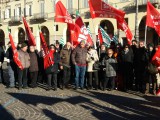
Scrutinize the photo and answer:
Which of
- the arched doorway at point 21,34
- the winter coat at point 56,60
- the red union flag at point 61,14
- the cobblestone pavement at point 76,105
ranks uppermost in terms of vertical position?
the arched doorway at point 21,34

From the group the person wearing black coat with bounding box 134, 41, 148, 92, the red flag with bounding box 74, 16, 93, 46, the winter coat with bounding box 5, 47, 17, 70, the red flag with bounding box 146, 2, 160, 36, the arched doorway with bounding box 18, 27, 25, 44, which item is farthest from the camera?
the arched doorway with bounding box 18, 27, 25, 44

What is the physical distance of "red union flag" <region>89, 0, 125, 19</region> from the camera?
10.7m

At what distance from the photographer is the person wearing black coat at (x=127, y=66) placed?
9703 mm

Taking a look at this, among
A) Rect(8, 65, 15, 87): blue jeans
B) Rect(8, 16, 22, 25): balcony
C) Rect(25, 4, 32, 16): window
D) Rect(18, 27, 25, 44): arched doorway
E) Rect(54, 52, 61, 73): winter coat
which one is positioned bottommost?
Rect(8, 65, 15, 87): blue jeans

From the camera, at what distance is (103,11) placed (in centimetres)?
1074

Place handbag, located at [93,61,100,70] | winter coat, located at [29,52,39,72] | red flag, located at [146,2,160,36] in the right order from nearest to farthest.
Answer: red flag, located at [146,2,160,36] < handbag, located at [93,61,100,70] < winter coat, located at [29,52,39,72]

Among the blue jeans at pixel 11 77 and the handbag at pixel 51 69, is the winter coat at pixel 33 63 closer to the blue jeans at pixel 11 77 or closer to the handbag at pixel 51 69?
the handbag at pixel 51 69

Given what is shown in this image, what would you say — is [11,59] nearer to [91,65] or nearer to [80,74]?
[80,74]

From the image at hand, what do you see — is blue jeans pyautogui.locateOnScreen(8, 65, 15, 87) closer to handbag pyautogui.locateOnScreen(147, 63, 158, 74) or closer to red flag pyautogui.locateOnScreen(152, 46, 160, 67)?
handbag pyautogui.locateOnScreen(147, 63, 158, 74)

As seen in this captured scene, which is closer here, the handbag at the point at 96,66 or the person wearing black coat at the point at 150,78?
the person wearing black coat at the point at 150,78

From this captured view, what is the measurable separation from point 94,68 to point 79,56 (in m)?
0.64

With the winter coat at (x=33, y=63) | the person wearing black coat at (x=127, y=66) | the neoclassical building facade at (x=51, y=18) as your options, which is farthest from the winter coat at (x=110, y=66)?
the neoclassical building facade at (x=51, y=18)

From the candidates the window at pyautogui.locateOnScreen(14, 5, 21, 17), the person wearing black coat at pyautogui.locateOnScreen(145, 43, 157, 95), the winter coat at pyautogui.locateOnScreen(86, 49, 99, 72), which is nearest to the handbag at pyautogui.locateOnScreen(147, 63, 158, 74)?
the person wearing black coat at pyautogui.locateOnScreen(145, 43, 157, 95)

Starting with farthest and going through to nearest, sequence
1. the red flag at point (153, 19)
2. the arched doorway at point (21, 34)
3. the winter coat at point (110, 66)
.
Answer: the arched doorway at point (21, 34) < the winter coat at point (110, 66) < the red flag at point (153, 19)
